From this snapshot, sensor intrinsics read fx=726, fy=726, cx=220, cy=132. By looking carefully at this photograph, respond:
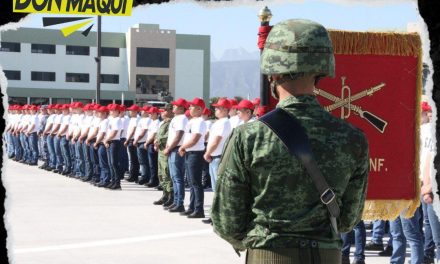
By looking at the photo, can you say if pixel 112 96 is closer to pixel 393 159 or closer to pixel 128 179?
pixel 128 179

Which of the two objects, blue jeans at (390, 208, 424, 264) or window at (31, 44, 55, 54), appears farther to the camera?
window at (31, 44, 55, 54)

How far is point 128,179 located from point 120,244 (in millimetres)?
8787

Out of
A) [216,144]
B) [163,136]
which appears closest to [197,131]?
[216,144]

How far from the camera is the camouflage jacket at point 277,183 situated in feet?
9.26

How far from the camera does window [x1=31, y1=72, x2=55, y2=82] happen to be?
71.0m

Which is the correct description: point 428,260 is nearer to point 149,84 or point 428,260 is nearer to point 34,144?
point 34,144

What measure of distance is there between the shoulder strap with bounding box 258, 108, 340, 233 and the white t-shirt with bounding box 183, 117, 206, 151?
8.54 metres

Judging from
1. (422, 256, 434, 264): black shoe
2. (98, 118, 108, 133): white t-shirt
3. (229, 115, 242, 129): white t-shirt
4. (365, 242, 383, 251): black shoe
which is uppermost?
(229, 115, 242, 129): white t-shirt

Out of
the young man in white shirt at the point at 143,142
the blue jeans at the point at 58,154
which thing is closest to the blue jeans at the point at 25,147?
the blue jeans at the point at 58,154

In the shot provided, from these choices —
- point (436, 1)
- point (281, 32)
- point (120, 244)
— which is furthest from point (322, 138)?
point (120, 244)

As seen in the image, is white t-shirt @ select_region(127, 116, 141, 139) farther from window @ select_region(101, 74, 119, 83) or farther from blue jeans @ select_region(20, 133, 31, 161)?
window @ select_region(101, 74, 119, 83)

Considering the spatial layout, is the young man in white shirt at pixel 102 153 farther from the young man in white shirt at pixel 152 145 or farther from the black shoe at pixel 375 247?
the black shoe at pixel 375 247

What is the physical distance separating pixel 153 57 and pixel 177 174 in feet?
204

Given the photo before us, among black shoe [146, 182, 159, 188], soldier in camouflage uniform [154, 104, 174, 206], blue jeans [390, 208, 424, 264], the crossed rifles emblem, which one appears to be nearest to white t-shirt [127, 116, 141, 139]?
black shoe [146, 182, 159, 188]
